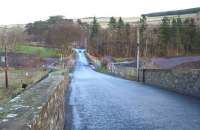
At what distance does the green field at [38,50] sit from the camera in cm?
12116

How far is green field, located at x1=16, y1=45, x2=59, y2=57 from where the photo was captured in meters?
121

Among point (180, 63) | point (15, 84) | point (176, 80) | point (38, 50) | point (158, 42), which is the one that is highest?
point (158, 42)

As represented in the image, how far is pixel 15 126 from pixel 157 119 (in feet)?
32.8

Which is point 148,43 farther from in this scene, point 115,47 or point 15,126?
point 15,126

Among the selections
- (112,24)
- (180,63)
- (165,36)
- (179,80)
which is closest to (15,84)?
(180,63)

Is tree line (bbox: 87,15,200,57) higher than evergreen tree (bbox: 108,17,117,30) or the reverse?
the reverse

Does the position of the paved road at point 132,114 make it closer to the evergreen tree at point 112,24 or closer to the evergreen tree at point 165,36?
the evergreen tree at point 165,36

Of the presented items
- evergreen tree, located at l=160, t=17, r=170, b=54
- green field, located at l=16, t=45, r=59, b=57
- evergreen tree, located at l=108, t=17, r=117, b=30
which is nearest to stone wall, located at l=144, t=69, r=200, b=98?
green field, located at l=16, t=45, r=59, b=57

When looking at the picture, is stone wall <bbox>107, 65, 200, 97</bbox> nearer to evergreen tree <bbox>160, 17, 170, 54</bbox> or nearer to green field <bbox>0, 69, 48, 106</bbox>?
green field <bbox>0, 69, 48, 106</bbox>

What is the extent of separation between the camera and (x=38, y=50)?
420ft

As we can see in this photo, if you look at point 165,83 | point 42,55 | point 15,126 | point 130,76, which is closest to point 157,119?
point 15,126

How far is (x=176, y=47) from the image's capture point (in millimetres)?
123125

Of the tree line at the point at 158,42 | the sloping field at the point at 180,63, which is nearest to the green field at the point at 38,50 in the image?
the tree line at the point at 158,42

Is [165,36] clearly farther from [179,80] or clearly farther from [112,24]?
[179,80]
